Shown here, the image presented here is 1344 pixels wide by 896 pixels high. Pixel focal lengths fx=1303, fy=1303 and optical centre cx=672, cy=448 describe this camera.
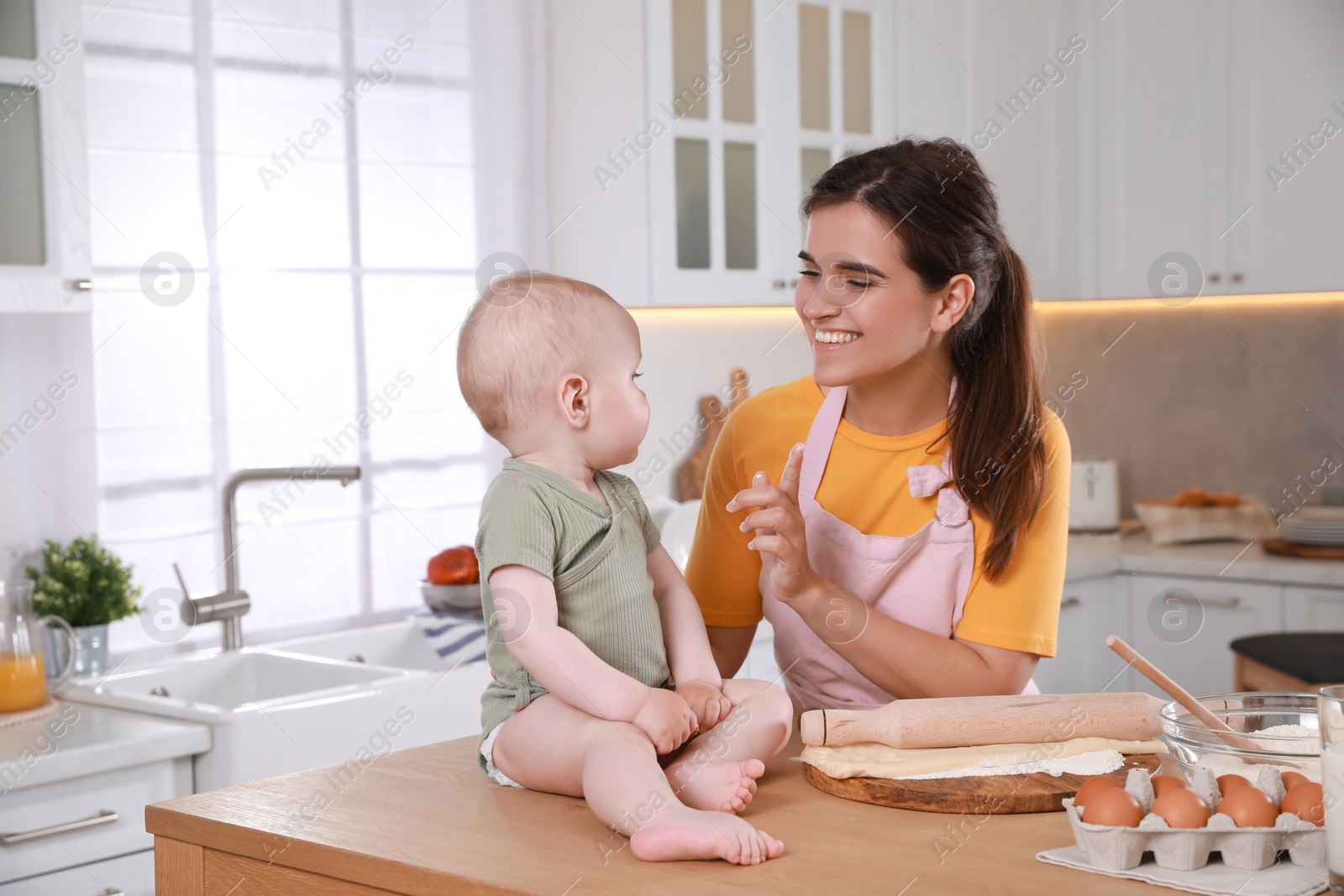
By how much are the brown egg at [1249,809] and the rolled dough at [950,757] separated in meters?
0.16

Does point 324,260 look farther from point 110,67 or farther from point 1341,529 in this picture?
point 1341,529

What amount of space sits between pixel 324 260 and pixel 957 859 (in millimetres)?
1999

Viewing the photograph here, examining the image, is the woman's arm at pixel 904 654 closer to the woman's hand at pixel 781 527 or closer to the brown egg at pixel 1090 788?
the woman's hand at pixel 781 527

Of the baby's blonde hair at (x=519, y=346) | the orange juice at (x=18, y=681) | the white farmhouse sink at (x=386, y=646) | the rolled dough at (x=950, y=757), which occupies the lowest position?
the white farmhouse sink at (x=386, y=646)

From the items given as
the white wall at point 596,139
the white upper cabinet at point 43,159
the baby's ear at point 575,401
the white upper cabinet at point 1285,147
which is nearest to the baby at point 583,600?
the baby's ear at point 575,401

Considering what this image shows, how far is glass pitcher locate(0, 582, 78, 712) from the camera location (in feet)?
5.93

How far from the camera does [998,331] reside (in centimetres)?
139

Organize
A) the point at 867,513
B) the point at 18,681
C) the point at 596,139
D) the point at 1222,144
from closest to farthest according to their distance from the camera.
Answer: the point at 867,513 < the point at 18,681 < the point at 596,139 < the point at 1222,144

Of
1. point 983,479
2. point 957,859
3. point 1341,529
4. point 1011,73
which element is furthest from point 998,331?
point 1011,73

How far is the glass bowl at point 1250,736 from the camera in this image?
86 centimetres

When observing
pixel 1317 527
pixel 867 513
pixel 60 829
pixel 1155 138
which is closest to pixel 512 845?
pixel 867 513

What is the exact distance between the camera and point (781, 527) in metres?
1.10

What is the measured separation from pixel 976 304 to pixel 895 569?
295 millimetres

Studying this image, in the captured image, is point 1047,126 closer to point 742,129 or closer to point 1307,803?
point 742,129
